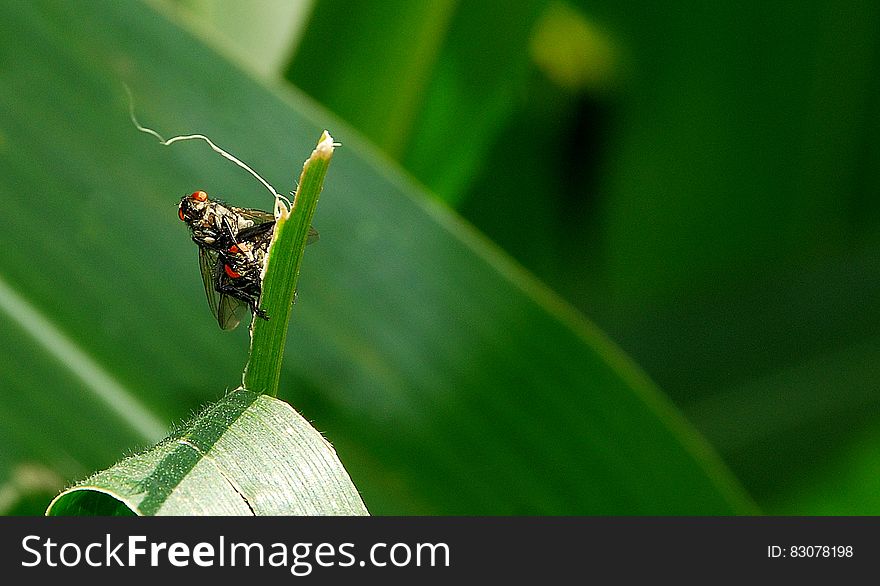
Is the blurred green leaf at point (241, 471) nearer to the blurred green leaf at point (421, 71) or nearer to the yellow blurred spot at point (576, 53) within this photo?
the blurred green leaf at point (421, 71)

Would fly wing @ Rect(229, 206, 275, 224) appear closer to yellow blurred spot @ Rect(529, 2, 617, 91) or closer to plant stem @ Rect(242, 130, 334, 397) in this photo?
plant stem @ Rect(242, 130, 334, 397)

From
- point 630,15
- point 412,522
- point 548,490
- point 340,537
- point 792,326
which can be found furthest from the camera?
point 630,15

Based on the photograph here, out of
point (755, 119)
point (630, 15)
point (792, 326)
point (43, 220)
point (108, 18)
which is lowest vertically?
point (43, 220)

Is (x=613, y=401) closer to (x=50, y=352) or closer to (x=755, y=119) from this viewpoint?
(x=50, y=352)

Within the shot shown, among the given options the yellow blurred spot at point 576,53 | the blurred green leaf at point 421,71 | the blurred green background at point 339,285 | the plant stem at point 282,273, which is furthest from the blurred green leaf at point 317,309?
the yellow blurred spot at point 576,53

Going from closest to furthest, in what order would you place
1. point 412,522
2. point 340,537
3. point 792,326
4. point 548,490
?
point 340,537 < point 412,522 < point 548,490 < point 792,326

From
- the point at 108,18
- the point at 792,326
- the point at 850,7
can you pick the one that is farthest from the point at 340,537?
the point at 850,7
